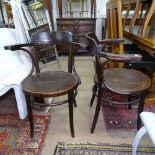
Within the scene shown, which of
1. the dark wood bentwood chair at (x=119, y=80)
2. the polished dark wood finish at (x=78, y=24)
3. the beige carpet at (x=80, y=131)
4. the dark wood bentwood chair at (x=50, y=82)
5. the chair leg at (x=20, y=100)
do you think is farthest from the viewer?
the polished dark wood finish at (x=78, y=24)

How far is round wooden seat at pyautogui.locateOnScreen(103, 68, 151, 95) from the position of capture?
54.2 inches

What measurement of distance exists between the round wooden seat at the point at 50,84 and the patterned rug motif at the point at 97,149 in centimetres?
46

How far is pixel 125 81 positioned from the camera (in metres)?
1.51

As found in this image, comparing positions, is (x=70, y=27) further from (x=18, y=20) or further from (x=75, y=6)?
(x=18, y=20)

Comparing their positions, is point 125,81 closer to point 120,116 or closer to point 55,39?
point 120,116

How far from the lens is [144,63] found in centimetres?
185

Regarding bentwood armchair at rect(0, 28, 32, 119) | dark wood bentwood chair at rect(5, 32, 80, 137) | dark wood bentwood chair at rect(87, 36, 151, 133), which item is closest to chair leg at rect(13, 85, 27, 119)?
bentwood armchair at rect(0, 28, 32, 119)

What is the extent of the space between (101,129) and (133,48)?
133 centimetres

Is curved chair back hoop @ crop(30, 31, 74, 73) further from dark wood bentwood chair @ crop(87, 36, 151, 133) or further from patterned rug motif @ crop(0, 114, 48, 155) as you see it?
patterned rug motif @ crop(0, 114, 48, 155)

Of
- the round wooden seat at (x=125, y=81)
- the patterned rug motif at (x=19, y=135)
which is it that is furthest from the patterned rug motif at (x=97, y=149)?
the round wooden seat at (x=125, y=81)

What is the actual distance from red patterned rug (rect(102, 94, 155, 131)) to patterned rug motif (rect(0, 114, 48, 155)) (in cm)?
63

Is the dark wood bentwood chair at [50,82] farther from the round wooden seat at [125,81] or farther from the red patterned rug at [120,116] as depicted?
the red patterned rug at [120,116]

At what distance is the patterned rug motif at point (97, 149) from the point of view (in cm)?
139

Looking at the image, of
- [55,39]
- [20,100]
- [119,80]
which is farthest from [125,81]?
[20,100]
